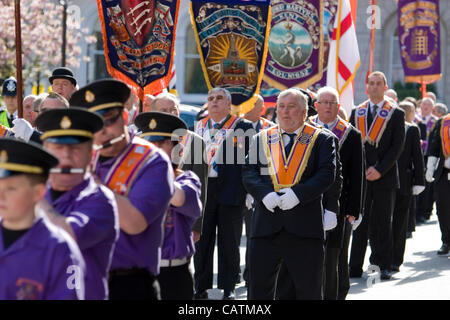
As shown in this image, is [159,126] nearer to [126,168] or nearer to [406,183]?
[126,168]

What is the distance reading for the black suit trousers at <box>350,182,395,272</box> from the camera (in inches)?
374

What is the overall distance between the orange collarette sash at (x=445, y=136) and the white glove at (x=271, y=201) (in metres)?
5.96

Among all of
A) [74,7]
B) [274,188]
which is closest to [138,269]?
[274,188]

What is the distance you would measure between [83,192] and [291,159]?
8.98ft

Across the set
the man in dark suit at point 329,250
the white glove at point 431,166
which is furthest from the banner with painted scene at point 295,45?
the man in dark suit at point 329,250

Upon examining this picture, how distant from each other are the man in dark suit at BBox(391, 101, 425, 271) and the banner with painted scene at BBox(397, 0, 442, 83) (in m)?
5.84

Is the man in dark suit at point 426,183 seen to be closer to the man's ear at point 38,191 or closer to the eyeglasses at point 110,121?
the eyeglasses at point 110,121

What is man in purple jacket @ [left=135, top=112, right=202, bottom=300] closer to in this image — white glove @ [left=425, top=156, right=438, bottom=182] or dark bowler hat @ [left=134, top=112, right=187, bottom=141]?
dark bowler hat @ [left=134, top=112, right=187, bottom=141]

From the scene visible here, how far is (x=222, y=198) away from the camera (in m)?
A: 8.43

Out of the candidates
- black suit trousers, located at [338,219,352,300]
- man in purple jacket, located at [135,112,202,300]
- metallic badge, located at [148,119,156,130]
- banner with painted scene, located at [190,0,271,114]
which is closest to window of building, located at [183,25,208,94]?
banner with painted scene, located at [190,0,271,114]

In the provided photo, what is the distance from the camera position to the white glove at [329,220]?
669cm

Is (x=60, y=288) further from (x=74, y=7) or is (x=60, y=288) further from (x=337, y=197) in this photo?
(x=74, y=7)

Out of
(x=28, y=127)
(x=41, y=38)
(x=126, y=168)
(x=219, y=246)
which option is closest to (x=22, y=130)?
(x=28, y=127)

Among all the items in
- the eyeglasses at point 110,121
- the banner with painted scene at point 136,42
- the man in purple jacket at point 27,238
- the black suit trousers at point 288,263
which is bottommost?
the black suit trousers at point 288,263
